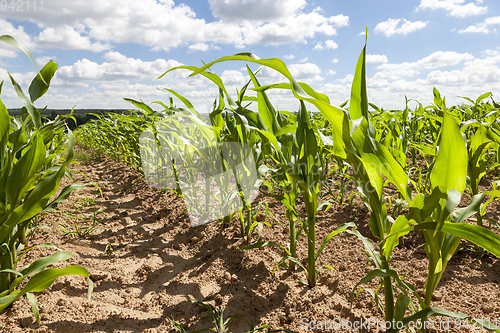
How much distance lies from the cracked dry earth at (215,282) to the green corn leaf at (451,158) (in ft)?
2.06

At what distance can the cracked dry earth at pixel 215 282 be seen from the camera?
3.73 feet

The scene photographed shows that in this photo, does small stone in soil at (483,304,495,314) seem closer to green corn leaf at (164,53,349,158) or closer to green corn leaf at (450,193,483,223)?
green corn leaf at (450,193,483,223)

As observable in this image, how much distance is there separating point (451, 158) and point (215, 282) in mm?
1265

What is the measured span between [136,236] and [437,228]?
211 centimetres

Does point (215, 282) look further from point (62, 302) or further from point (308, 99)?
point (308, 99)

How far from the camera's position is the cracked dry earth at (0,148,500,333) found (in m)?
1.14

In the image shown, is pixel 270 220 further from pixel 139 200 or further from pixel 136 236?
pixel 139 200

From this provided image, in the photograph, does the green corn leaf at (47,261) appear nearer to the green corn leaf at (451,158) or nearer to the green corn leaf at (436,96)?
the green corn leaf at (451,158)

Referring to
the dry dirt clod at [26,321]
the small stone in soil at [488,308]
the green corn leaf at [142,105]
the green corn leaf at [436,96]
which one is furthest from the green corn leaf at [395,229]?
the green corn leaf at [436,96]

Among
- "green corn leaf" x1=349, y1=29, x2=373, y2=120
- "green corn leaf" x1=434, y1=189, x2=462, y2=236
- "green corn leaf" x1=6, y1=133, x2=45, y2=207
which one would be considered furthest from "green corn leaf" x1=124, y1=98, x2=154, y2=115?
"green corn leaf" x1=434, y1=189, x2=462, y2=236

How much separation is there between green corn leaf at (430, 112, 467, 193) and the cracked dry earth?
629mm

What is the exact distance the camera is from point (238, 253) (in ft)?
5.62

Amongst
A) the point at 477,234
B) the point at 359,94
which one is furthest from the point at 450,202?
the point at 359,94

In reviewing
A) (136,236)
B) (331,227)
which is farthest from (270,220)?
(136,236)
